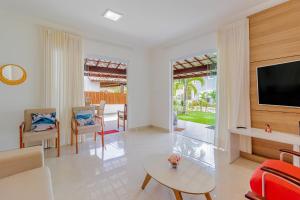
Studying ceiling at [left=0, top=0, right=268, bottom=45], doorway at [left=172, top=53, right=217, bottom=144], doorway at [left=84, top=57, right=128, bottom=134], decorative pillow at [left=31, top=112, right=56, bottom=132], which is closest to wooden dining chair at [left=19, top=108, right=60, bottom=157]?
decorative pillow at [left=31, top=112, right=56, bottom=132]

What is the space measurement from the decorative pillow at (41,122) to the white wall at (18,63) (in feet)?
1.44

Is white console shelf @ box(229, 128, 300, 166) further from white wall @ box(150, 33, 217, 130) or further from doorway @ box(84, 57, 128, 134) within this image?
doorway @ box(84, 57, 128, 134)

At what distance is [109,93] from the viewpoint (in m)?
9.19

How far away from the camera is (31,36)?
316 centimetres

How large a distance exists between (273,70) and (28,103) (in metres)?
4.63

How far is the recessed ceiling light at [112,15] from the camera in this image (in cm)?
282

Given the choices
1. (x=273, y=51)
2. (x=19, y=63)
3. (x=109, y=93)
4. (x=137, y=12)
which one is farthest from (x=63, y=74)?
(x=109, y=93)

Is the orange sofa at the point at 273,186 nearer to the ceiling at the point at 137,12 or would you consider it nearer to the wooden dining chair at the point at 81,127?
the ceiling at the point at 137,12

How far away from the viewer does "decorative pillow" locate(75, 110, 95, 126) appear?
11.0 ft

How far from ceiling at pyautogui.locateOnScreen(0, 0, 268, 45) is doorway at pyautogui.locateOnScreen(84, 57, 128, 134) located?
1.12 meters

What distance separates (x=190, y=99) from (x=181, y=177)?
369cm

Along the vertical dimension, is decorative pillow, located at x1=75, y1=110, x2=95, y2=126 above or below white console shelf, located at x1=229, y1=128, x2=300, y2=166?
above

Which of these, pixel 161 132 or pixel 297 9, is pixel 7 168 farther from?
pixel 297 9

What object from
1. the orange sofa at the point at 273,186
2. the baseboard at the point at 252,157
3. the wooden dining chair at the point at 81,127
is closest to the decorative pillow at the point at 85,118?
the wooden dining chair at the point at 81,127
